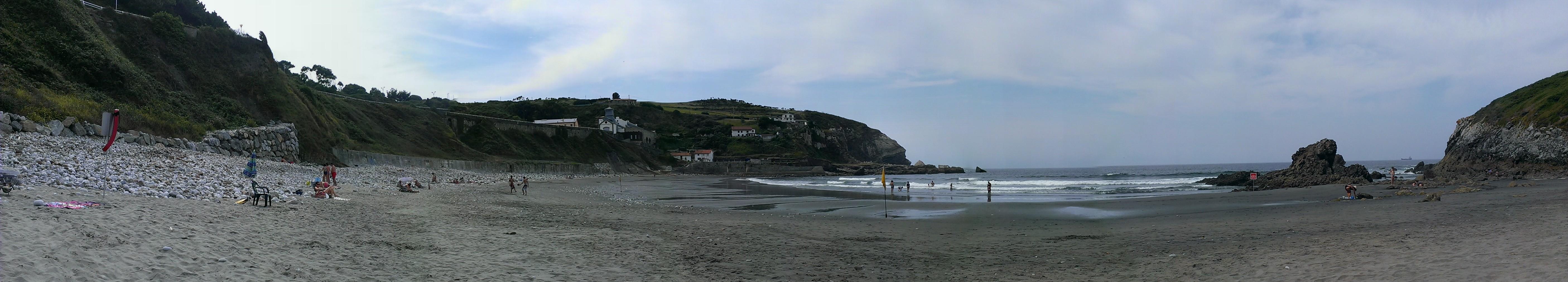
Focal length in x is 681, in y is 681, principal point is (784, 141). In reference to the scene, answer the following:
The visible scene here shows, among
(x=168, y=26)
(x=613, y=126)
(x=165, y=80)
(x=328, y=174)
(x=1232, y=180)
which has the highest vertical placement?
(x=168, y=26)

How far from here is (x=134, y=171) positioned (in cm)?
1304

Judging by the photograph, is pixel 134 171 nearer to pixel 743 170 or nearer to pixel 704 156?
pixel 743 170

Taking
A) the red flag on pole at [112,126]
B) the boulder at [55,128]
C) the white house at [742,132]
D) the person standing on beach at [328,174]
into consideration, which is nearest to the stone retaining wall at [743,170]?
the white house at [742,132]

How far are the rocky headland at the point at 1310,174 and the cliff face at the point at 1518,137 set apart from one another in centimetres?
783

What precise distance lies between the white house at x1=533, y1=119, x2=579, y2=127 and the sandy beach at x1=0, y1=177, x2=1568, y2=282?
7760cm

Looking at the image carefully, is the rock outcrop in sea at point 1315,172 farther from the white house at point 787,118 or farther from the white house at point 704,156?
the white house at point 787,118

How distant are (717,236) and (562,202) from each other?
1183cm

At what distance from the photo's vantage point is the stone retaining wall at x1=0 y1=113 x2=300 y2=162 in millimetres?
16531

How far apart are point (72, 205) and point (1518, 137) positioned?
62.3 metres

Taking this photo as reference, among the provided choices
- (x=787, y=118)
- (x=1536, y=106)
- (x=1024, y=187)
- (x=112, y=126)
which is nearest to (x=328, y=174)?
(x=112, y=126)

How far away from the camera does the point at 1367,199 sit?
68.9ft

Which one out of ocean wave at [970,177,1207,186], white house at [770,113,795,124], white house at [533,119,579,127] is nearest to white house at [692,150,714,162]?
white house at [533,119,579,127]

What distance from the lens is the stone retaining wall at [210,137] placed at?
16531 millimetres

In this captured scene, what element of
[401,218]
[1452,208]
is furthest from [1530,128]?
[401,218]
